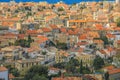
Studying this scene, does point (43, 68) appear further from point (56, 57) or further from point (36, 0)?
point (36, 0)

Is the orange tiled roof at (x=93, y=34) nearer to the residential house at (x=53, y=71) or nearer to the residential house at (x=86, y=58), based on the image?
the residential house at (x=86, y=58)

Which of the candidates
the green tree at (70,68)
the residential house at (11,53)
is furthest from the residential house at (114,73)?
the residential house at (11,53)

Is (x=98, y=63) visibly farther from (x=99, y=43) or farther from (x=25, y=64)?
(x=99, y=43)

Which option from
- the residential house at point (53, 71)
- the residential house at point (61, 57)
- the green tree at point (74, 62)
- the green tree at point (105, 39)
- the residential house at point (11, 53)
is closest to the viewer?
the residential house at point (53, 71)

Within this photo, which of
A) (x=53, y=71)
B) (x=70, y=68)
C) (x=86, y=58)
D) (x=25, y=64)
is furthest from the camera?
(x=86, y=58)

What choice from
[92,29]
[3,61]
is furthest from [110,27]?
[3,61]

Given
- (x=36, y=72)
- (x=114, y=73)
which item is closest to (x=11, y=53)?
(x=36, y=72)

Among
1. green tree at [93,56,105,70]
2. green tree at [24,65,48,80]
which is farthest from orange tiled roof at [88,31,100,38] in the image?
green tree at [24,65,48,80]

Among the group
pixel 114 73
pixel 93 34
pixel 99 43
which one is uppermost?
pixel 93 34

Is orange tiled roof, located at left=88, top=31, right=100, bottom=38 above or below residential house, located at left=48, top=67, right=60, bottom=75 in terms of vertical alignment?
above

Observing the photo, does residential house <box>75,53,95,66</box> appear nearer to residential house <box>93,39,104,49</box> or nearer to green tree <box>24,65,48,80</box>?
green tree <box>24,65,48,80</box>

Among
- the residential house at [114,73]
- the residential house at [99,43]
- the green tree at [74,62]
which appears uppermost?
the residential house at [99,43]
